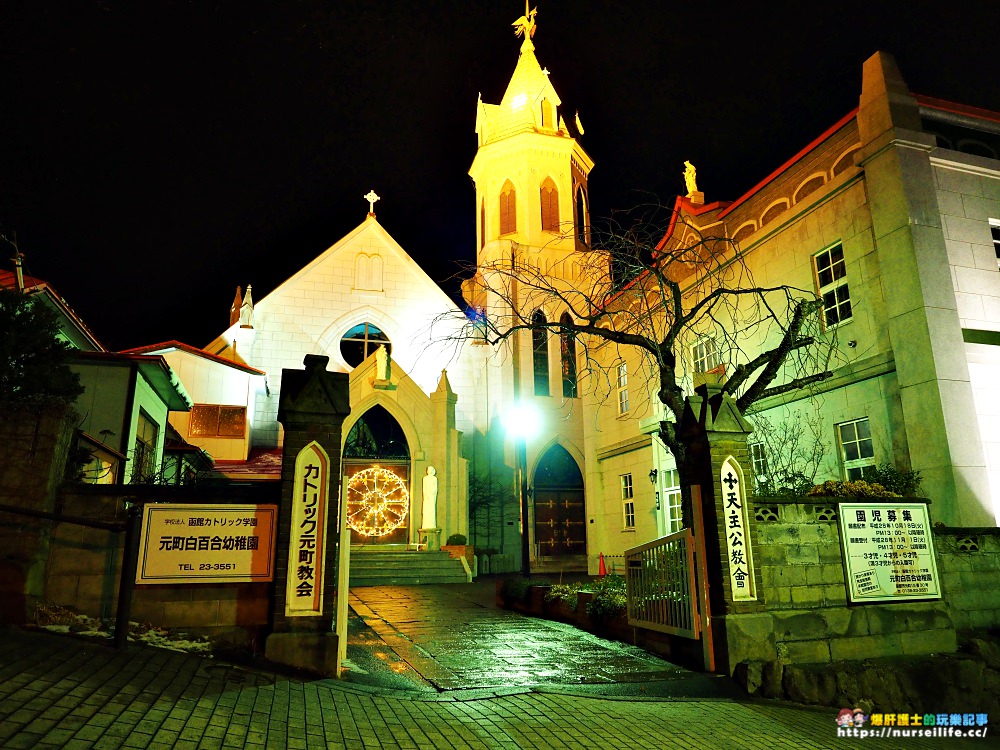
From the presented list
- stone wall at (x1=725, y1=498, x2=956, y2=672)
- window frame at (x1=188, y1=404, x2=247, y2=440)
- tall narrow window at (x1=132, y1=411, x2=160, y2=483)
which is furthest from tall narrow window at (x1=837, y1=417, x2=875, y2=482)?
window frame at (x1=188, y1=404, x2=247, y2=440)

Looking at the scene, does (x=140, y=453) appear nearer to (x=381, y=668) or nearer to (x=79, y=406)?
(x=79, y=406)

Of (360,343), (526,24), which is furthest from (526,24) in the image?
(360,343)

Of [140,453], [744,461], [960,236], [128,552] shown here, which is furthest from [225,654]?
[960,236]

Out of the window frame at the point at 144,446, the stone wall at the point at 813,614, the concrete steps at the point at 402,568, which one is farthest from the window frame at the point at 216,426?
the stone wall at the point at 813,614

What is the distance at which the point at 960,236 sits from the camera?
12.6m

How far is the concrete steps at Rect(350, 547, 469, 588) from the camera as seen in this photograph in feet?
58.5

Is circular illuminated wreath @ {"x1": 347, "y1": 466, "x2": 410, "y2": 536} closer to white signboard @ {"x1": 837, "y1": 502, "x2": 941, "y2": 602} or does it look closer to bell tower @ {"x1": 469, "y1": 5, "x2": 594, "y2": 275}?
bell tower @ {"x1": 469, "y1": 5, "x2": 594, "y2": 275}

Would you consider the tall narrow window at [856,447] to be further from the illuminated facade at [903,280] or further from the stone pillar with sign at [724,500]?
the stone pillar with sign at [724,500]

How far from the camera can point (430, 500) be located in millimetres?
21141

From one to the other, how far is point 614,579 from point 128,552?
8854 millimetres

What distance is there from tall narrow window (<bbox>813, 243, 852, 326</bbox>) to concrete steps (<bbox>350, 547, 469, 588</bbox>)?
468 inches

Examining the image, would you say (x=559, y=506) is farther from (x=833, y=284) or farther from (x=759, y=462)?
(x=833, y=284)

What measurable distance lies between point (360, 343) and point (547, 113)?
13442mm

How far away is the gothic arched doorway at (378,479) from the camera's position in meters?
21.6
